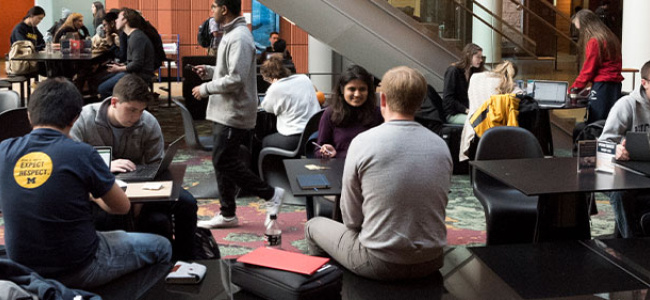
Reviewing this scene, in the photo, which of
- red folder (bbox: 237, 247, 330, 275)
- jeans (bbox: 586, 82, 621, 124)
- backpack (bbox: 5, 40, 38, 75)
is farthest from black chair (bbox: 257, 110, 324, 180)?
backpack (bbox: 5, 40, 38, 75)

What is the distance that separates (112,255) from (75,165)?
1.55 ft

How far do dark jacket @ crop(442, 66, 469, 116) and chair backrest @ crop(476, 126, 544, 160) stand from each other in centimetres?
322

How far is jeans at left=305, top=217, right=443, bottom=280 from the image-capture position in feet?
10.5

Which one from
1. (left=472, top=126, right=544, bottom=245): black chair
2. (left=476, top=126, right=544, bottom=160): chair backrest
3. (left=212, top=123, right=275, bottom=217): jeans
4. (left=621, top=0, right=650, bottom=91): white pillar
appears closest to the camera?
(left=472, top=126, right=544, bottom=245): black chair

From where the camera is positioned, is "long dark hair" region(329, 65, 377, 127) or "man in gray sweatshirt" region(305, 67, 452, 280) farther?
"long dark hair" region(329, 65, 377, 127)

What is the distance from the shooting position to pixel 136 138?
4355mm

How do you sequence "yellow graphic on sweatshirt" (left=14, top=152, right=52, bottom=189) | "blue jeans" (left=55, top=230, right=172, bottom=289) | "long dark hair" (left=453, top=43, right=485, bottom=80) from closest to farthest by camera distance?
"yellow graphic on sweatshirt" (left=14, top=152, right=52, bottom=189) < "blue jeans" (left=55, top=230, right=172, bottom=289) < "long dark hair" (left=453, top=43, right=485, bottom=80)

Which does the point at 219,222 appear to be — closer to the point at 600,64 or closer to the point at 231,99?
the point at 231,99

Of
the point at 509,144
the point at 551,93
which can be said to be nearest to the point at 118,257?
the point at 509,144

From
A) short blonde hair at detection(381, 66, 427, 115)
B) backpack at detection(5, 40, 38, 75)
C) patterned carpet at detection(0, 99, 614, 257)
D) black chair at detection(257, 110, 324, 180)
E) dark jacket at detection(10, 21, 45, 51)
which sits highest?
dark jacket at detection(10, 21, 45, 51)

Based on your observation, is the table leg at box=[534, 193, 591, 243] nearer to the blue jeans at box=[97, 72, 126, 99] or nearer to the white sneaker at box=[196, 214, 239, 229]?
the white sneaker at box=[196, 214, 239, 229]

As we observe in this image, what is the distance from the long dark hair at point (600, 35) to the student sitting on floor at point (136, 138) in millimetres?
5357

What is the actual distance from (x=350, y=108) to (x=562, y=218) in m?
1.56

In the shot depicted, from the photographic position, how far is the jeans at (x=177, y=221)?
4.18m
